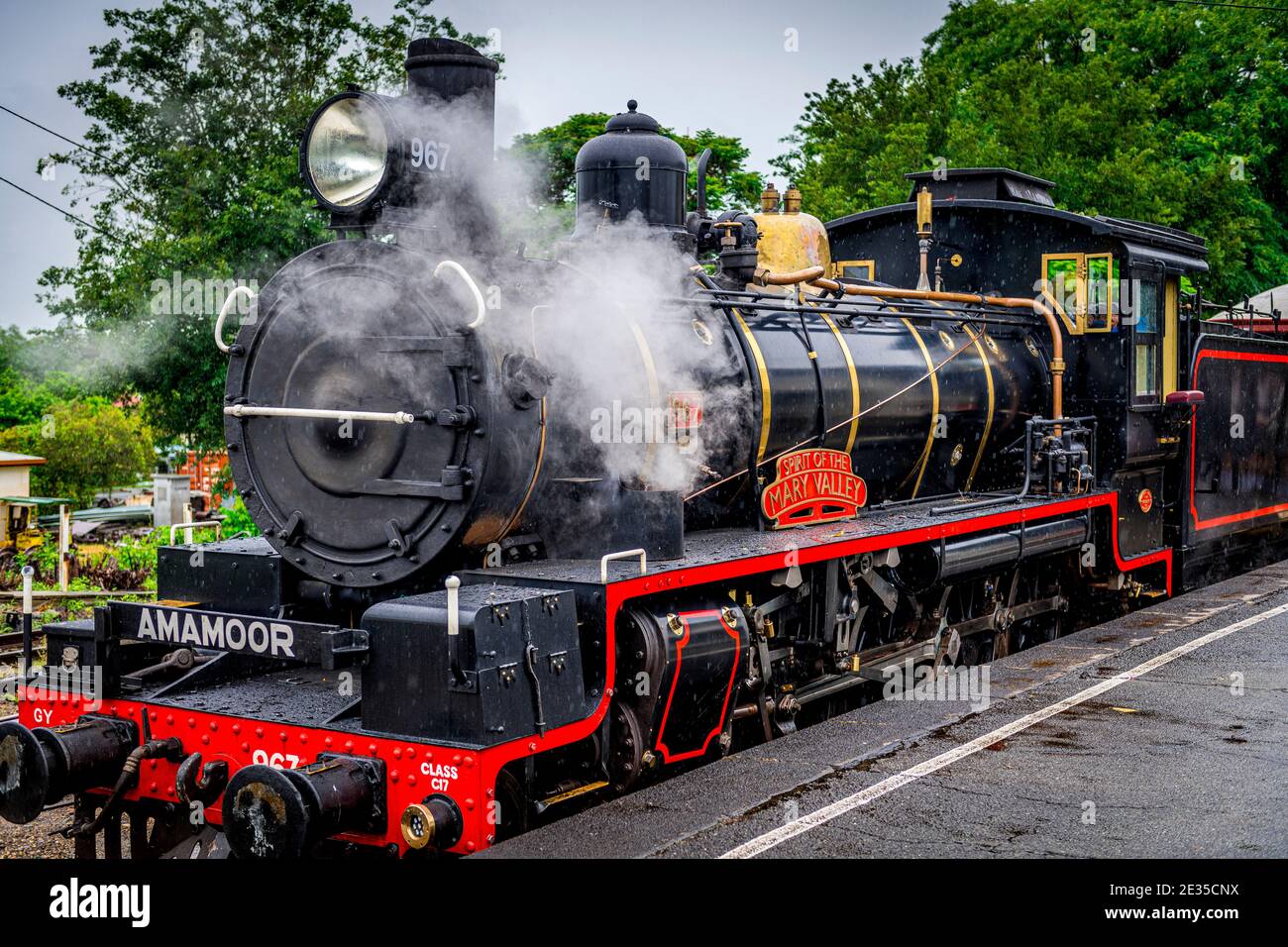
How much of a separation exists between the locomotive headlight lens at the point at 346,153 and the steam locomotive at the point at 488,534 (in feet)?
0.04

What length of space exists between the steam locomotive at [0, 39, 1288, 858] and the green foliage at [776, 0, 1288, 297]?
1591 cm

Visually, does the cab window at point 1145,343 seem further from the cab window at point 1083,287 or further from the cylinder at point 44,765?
the cylinder at point 44,765

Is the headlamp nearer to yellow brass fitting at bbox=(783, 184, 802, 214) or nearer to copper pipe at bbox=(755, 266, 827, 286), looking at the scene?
copper pipe at bbox=(755, 266, 827, 286)

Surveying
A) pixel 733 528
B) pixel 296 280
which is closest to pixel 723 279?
pixel 733 528

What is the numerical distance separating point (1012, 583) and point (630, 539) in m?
4.61

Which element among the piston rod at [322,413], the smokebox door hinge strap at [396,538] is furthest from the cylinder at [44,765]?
the piston rod at [322,413]

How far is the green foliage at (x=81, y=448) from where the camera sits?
32531mm

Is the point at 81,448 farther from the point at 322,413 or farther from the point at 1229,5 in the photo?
the point at 322,413

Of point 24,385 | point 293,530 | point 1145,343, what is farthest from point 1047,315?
point 24,385

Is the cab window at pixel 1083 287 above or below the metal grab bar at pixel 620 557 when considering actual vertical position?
above

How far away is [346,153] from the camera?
5559 millimetres

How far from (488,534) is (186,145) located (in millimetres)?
19145

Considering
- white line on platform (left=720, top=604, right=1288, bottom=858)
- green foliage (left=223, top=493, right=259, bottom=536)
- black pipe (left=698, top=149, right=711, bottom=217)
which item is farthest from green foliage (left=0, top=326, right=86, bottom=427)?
white line on platform (left=720, top=604, right=1288, bottom=858)

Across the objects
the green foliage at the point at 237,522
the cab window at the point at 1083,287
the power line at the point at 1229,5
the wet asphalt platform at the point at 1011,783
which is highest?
the power line at the point at 1229,5
